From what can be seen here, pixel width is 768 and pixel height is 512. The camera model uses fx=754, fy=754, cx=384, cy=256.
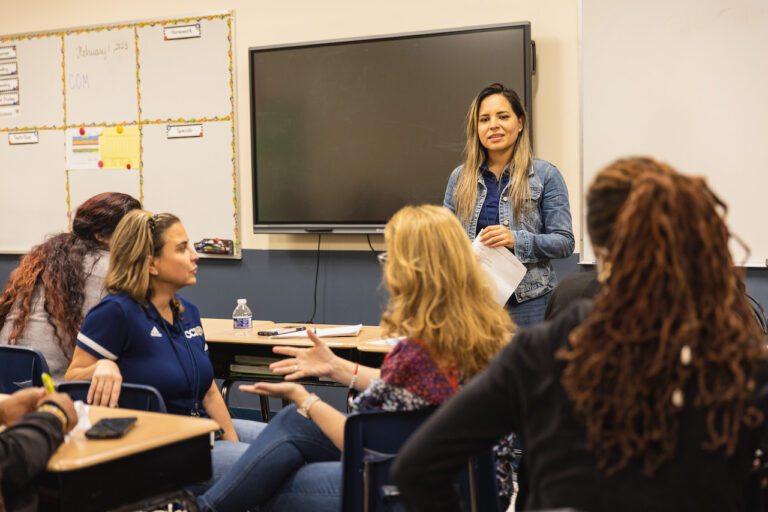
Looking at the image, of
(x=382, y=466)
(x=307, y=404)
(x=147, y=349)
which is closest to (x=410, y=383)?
(x=382, y=466)

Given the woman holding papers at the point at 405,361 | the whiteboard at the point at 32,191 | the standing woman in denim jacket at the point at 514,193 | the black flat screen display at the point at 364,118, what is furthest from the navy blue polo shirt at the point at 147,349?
the whiteboard at the point at 32,191

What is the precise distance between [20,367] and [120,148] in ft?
8.87

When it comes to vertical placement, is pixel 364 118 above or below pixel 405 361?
above

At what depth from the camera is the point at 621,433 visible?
1037 millimetres

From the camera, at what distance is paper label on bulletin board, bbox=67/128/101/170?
4.99 meters

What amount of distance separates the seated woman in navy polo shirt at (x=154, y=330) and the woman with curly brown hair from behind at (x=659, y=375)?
1.40 metres

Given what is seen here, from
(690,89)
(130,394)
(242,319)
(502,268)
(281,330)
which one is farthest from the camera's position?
(690,89)

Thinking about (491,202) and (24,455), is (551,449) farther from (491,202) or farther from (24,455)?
(491,202)

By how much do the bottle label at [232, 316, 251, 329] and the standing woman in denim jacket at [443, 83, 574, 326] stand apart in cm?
115

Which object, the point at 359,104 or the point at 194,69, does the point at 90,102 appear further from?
the point at 359,104

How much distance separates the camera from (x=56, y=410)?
1.64 meters

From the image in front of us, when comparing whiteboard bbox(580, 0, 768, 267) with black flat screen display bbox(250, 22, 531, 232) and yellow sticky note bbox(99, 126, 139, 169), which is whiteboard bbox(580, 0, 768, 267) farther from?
yellow sticky note bbox(99, 126, 139, 169)

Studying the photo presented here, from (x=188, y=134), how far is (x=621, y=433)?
163 inches

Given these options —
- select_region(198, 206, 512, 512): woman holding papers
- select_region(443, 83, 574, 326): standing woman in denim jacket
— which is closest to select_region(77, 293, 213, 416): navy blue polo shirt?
select_region(198, 206, 512, 512): woman holding papers
